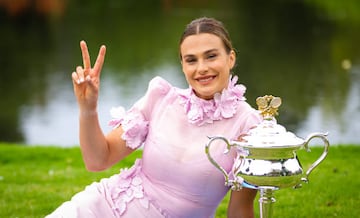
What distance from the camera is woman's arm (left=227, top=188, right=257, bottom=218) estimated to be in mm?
3336

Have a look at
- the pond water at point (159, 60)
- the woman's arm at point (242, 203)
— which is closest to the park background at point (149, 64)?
the pond water at point (159, 60)

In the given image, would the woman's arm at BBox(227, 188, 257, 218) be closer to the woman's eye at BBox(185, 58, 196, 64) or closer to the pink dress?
the pink dress

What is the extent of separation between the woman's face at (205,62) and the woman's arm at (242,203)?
466mm

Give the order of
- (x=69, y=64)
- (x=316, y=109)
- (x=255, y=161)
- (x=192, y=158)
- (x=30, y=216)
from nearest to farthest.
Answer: (x=255, y=161) → (x=192, y=158) → (x=30, y=216) → (x=316, y=109) → (x=69, y=64)

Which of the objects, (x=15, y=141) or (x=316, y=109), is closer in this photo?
(x=15, y=141)

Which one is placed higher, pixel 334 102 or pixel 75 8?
pixel 75 8

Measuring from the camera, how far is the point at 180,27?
23.4 meters

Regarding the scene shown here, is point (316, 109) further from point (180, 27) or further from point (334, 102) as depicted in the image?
point (180, 27)

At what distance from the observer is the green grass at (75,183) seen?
16.8 ft

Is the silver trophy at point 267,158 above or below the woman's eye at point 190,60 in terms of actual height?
below

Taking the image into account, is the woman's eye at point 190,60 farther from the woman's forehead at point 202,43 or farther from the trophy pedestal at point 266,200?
the trophy pedestal at point 266,200

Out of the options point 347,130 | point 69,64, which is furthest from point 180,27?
point 347,130

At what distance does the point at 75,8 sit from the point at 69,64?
1626 centimetres

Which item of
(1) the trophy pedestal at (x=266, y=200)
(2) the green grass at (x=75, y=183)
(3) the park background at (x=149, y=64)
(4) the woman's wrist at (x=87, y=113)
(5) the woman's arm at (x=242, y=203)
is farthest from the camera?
(3) the park background at (x=149, y=64)
